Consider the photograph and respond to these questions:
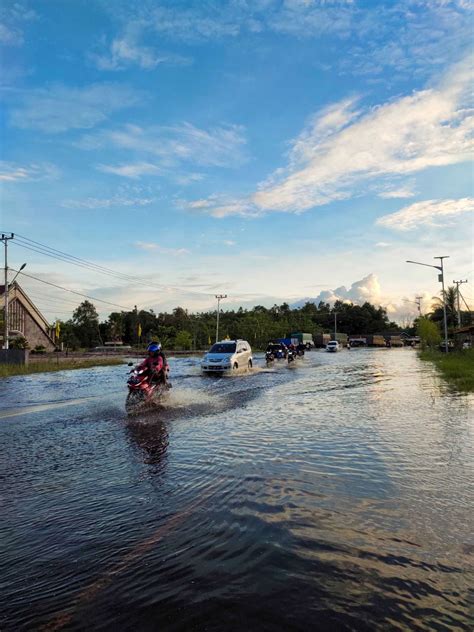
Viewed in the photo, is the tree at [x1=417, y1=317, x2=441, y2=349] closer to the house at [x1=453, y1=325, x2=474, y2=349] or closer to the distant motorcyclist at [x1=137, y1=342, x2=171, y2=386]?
the house at [x1=453, y1=325, x2=474, y2=349]

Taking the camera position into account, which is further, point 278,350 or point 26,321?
point 26,321

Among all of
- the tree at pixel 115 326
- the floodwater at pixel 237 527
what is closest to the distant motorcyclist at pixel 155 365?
the floodwater at pixel 237 527

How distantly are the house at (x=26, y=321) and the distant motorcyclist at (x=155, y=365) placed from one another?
41.8 m

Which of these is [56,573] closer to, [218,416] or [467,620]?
[467,620]

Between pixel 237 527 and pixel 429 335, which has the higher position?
pixel 429 335

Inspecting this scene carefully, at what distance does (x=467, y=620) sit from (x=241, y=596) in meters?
1.45

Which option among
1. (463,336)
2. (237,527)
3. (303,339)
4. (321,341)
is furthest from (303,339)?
(237,527)

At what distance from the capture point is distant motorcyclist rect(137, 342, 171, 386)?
13.6m

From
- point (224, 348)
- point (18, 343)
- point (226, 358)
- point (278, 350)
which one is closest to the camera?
point (226, 358)

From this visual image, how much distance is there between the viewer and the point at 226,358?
23.1m

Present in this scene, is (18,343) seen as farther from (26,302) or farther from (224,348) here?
(224,348)

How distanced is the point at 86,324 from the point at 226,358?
232 feet

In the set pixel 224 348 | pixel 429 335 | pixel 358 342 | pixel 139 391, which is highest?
pixel 429 335

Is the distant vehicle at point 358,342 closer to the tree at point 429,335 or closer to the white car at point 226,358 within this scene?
the tree at point 429,335
